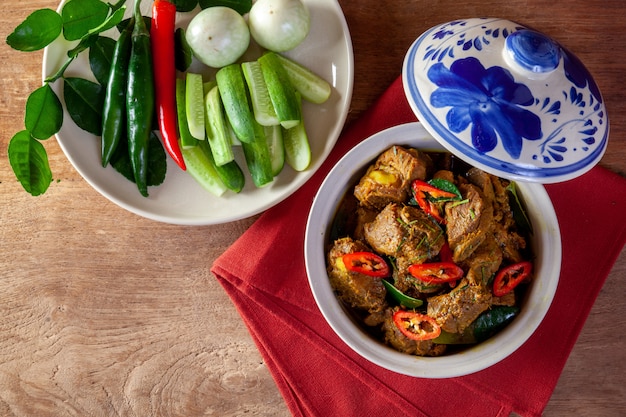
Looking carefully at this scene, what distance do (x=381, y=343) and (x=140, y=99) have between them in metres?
1.28

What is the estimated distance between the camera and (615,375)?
2410mm

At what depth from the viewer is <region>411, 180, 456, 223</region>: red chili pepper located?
6.46 feet

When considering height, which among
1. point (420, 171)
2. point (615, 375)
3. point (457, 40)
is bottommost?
point (615, 375)

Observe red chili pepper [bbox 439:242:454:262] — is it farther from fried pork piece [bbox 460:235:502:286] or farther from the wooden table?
the wooden table

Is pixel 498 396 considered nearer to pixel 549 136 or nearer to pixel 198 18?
pixel 549 136

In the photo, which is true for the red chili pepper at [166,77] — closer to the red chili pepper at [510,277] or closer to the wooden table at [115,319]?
Answer: the wooden table at [115,319]

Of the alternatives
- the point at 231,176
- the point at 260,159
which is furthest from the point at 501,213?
the point at 231,176

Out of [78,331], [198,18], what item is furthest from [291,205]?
[78,331]

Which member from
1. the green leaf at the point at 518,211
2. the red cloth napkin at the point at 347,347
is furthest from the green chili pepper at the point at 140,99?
the green leaf at the point at 518,211

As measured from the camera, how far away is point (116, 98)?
2.26 metres

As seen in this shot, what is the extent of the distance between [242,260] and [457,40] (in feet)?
3.86

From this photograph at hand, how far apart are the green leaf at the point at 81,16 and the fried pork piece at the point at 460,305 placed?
5.32ft

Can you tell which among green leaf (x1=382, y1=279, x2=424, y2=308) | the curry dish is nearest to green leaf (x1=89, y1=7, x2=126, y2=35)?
the curry dish

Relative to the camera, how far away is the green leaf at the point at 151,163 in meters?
2.34
